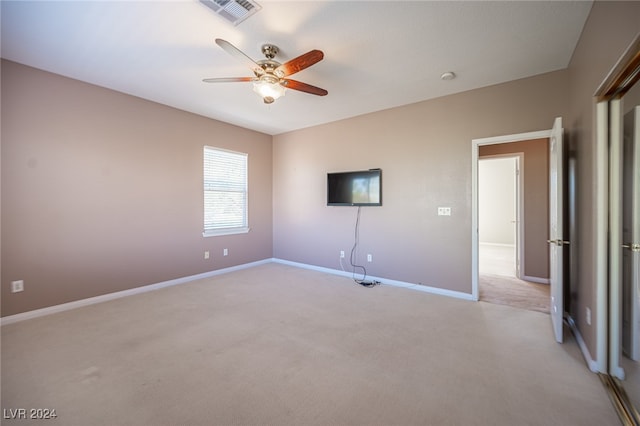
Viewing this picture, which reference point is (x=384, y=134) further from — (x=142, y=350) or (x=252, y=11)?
(x=142, y=350)

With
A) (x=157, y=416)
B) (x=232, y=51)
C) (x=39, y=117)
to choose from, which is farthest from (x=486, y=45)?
(x=39, y=117)

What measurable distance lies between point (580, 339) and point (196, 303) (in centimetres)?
400

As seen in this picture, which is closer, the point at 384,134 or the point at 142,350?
the point at 142,350

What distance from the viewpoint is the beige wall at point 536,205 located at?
4.12 metres

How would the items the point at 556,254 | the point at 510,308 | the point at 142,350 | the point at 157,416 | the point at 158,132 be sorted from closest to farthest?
the point at 157,416 → the point at 142,350 → the point at 556,254 → the point at 510,308 → the point at 158,132

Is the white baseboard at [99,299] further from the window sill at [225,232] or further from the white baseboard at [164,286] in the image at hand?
the window sill at [225,232]

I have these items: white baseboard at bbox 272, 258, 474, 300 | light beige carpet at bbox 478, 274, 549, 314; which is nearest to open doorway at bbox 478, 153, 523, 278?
light beige carpet at bbox 478, 274, 549, 314

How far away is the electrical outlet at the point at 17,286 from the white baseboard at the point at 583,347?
5.38 m

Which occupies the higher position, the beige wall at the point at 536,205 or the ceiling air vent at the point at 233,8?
the ceiling air vent at the point at 233,8

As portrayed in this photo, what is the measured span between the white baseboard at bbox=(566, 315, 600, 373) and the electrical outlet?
212 inches

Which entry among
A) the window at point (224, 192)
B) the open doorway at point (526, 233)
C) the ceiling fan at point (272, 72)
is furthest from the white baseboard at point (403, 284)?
the ceiling fan at point (272, 72)

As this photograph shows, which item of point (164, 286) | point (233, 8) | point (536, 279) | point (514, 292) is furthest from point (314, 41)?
point (536, 279)

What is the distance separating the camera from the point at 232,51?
206 centimetres

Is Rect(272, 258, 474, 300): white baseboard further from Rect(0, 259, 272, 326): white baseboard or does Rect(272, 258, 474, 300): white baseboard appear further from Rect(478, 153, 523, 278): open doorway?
Rect(478, 153, 523, 278): open doorway
